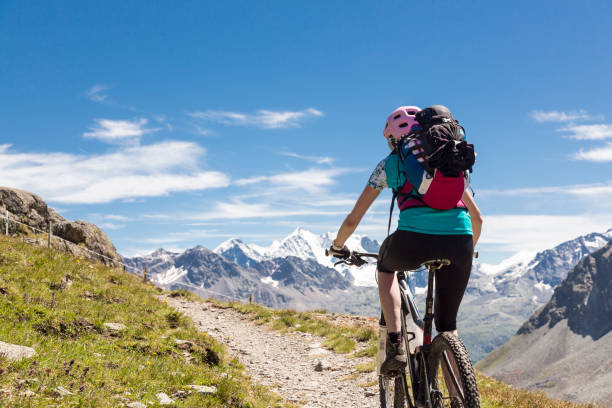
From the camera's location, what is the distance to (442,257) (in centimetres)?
440

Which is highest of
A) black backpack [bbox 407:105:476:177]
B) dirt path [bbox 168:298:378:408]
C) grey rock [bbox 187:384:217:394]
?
black backpack [bbox 407:105:476:177]

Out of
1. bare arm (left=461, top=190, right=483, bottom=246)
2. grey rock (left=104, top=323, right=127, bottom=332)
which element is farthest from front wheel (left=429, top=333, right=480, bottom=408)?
grey rock (left=104, top=323, right=127, bottom=332)

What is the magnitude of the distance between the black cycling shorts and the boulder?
24.8m

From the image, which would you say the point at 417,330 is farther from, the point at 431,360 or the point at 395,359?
the point at 431,360

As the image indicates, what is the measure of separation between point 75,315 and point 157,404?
404 centimetres

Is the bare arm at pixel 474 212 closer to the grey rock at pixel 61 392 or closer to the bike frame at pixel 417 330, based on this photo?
the bike frame at pixel 417 330

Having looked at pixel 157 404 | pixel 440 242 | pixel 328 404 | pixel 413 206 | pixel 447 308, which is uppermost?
pixel 413 206

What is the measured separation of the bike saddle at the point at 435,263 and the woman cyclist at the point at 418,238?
40 millimetres

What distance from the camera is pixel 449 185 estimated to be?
4.33 meters

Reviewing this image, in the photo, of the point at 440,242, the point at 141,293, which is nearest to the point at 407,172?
the point at 440,242

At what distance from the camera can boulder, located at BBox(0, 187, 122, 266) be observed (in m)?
26.6

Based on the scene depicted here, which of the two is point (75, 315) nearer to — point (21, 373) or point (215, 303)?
point (21, 373)

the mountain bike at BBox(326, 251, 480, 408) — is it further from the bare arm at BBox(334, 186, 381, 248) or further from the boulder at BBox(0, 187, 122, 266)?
the boulder at BBox(0, 187, 122, 266)

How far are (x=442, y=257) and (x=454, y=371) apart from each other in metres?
1.07
